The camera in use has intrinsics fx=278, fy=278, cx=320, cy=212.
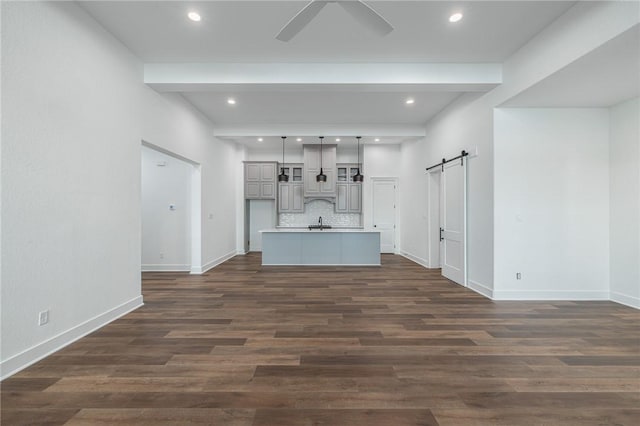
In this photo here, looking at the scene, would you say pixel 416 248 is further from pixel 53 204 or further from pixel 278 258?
pixel 53 204

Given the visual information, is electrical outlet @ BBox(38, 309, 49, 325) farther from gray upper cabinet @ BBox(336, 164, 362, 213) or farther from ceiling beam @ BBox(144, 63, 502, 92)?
gray upper cabinet @ BBox(336, 164, 362, 213)

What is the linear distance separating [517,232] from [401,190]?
4.26 m

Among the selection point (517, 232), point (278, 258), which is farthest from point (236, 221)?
point (517, 232)

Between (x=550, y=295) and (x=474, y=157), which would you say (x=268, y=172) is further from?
(x=550, y=295)

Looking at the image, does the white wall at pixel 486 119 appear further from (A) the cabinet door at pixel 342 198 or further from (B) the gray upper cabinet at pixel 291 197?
(B) the gray upper cabinet at pixel 291 197

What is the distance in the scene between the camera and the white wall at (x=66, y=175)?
2201 millimetres

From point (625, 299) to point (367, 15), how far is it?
16.3ft

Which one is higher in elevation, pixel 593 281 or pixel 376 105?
pixel 376 105

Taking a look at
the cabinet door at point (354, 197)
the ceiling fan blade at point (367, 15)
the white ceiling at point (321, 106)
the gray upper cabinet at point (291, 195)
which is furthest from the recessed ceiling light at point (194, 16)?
→ the cabinet door at point (354, 197)

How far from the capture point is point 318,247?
684cm

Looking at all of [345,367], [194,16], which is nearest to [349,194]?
[194,16]

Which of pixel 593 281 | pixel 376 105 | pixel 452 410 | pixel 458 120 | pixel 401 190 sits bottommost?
pixel 452 410

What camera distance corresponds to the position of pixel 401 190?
817 cm

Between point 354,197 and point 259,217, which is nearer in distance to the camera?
point 354,197
